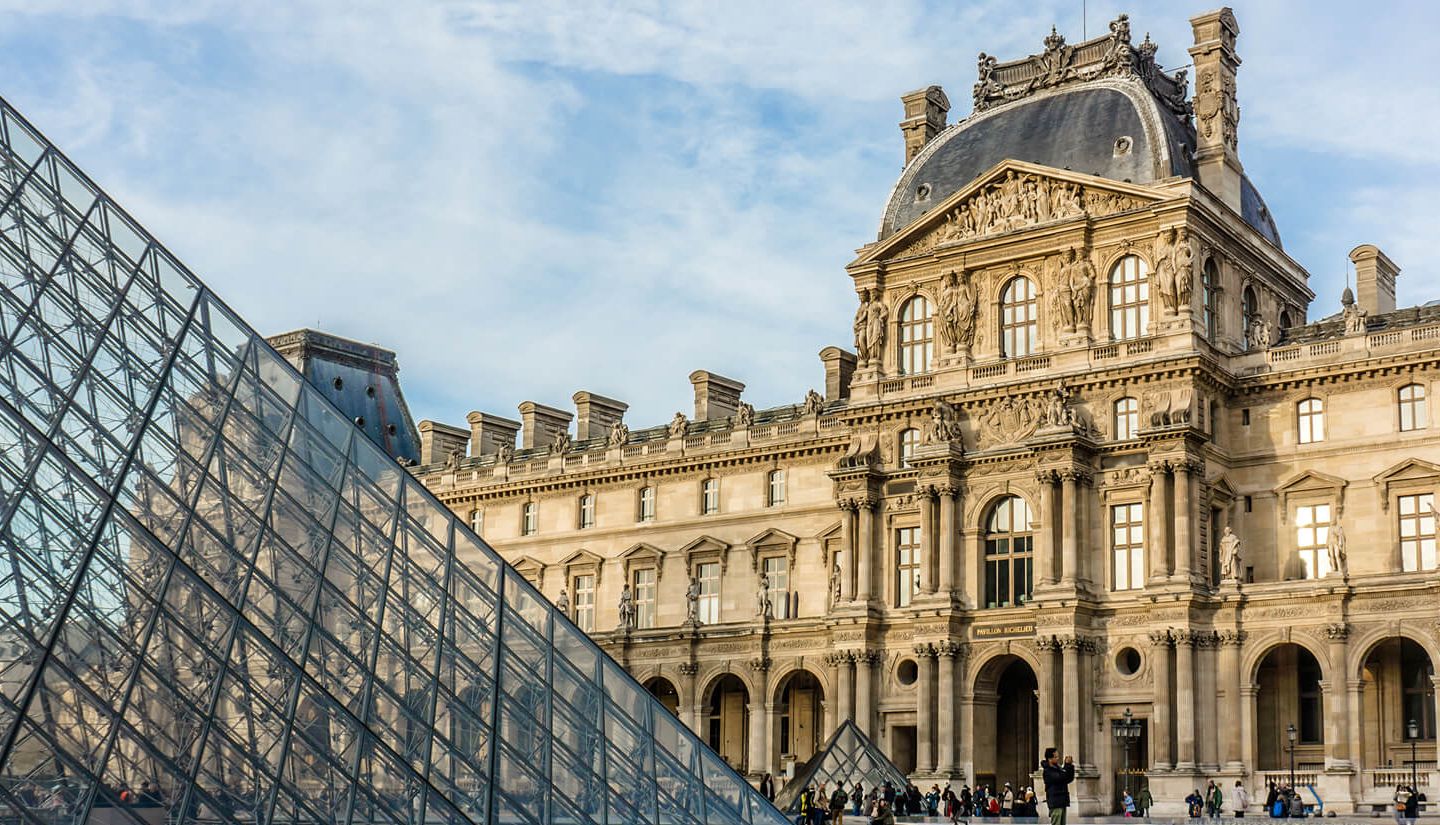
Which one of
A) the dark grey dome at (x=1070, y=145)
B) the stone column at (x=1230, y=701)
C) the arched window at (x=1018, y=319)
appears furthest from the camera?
the arched window at (x=1018, y=319)

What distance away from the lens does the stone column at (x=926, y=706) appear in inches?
1772

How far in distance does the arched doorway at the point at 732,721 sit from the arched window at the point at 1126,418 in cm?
1475

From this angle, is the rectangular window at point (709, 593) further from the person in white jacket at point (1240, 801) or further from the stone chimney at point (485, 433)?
the person in white jacket at point (1240, 801)

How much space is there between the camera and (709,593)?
54.8 metres

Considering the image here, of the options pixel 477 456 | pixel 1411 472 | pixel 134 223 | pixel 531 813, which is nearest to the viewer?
pixel 531 813

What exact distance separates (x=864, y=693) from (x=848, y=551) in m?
3.79

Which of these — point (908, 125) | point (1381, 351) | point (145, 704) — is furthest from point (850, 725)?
point (145, 704)

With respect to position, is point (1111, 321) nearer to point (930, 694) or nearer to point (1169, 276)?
point (1169, 276)

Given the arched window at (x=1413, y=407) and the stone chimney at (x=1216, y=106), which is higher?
the stone chimney at (x=1216, y=106)

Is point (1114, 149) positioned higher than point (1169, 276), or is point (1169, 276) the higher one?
point (1114, 149)

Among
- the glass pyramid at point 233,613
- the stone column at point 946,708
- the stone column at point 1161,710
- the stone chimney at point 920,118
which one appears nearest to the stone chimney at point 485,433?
the stone chimney at point 920,118

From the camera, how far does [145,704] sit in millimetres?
17453

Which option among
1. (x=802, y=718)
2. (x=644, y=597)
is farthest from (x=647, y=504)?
(x=802, y=718)

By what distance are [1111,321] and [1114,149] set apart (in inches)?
175
